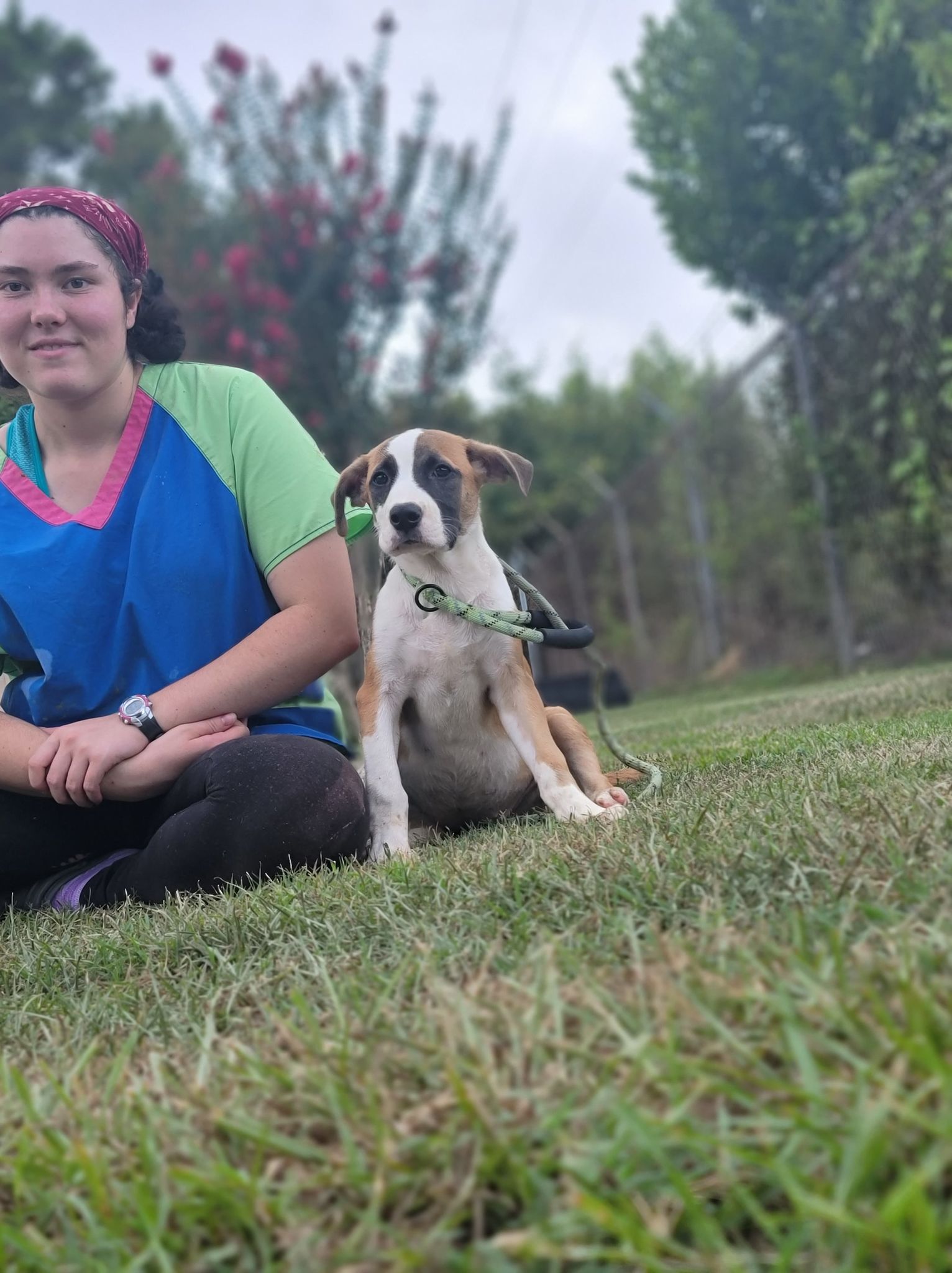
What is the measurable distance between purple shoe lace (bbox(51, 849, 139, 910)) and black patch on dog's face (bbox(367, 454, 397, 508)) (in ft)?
3.74

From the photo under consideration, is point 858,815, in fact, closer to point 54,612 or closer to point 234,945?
point 234,945

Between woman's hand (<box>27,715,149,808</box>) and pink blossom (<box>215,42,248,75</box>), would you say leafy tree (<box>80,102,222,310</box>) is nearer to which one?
pink blossom (<box>215,42,248,75</box>)

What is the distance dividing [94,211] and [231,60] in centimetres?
809

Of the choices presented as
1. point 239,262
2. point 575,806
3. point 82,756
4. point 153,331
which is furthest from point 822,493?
point 82,756

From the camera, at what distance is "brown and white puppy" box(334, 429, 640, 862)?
3.12m

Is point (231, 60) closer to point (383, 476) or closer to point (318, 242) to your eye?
point (318, 242)

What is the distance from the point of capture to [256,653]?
283 centimetres

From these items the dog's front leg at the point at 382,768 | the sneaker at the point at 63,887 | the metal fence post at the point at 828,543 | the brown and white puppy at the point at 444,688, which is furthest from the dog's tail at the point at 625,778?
the metal fence post at the point at 828,543

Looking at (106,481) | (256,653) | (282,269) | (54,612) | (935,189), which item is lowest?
(256,653)

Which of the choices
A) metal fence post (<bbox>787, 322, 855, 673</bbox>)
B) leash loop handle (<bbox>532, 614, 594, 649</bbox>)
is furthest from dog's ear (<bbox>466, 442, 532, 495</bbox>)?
metal fence post (<bbox>787, 322, 855, 673</bbox>)

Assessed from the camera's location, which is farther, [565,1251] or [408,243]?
[408,243]

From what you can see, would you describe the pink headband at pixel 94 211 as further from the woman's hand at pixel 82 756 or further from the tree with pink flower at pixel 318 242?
the tree with pink flower at pixel 318 242

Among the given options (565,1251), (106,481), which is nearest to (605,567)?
(106,481)

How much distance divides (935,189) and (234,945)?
6851 millimetres
